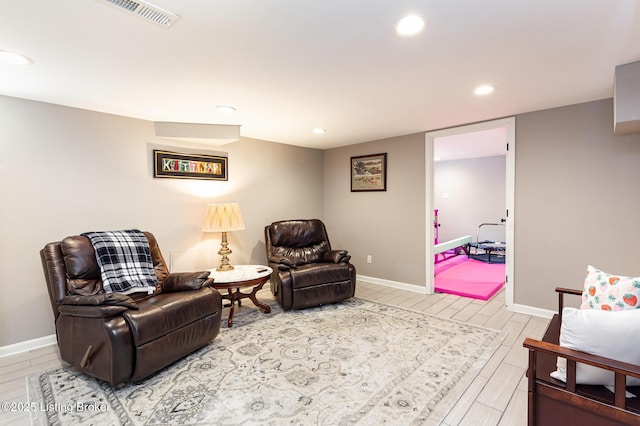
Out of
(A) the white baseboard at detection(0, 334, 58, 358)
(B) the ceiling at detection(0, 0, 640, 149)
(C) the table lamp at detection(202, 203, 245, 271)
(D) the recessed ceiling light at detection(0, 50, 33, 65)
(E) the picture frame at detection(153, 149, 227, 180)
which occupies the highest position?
(B) the ceiling at detection(0, 0, 640, 149)

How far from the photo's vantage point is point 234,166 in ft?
13.7

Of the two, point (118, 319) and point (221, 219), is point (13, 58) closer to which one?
point (118, 319)

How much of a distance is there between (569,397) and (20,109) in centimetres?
434

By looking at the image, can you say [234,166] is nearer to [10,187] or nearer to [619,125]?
[10,187]

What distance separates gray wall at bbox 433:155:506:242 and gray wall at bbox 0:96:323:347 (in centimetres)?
583

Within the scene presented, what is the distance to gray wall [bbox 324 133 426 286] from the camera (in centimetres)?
425

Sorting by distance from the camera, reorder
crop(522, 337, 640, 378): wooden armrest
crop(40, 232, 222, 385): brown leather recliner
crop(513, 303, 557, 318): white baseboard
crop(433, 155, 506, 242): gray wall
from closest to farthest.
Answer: crop(522, 337, 640, 378): wooden armrest → crop(40, 232, 222, 385): brown leather recliner → crop(513, 303, 557, 318): white baseboard → crop(433, 155, 506, 242): gray wall

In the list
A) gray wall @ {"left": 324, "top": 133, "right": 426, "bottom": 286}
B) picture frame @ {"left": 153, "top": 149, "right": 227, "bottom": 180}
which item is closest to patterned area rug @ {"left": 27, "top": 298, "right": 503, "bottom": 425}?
gray wall @ {"left": 324, "top": 133, "right": 426, "bottom": 286}

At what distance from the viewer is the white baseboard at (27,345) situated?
8.38 ft

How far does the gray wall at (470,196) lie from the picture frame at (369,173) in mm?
3972

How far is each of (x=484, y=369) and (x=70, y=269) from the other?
337cm

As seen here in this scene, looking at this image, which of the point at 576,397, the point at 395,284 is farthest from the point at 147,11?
the point at 395,284

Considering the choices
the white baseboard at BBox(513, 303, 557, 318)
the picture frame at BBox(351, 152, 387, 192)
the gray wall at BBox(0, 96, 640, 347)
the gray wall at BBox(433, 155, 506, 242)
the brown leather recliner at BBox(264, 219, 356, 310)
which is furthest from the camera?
the gray wall at BBox(433, 155, 506, 242)

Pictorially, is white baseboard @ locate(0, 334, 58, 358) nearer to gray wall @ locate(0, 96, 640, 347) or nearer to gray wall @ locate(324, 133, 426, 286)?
gray wall @ locate(0, 96, 640, 347)
